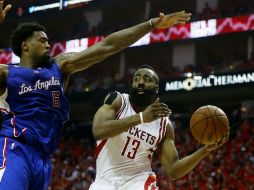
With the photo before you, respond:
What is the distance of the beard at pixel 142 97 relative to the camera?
4.92 metres

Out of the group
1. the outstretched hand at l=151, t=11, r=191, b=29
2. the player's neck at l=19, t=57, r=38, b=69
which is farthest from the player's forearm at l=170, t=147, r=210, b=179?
the player's neck at l=19, t=57, r=38, b=69

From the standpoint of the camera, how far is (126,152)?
4957 mm

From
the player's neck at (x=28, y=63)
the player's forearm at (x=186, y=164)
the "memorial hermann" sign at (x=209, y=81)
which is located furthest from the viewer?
the "memorial hermann" sign at (x=209, y=81)

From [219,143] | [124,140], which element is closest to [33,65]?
[124,140]

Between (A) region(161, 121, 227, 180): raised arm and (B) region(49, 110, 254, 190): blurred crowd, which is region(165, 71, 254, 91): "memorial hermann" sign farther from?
(A) region(161, 121, 227, 180): raised arm

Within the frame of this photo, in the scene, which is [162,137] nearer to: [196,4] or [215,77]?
[215,77]

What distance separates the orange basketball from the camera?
4715 mm

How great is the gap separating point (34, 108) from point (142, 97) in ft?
4.42

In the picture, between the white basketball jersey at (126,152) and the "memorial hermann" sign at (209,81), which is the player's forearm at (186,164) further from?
the "memorial hermann" sign at (209,81)

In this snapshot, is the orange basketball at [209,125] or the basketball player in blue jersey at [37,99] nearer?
the basketball player in blue jersey at [37,99]

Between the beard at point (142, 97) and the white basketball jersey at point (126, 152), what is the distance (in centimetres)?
8

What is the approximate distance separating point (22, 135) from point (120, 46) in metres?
0.92

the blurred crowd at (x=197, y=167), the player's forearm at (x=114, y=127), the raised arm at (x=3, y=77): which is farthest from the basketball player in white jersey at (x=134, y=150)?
the blurred crowd at (x=197, y=167)

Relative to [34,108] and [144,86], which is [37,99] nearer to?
[34,108]
